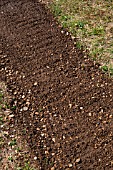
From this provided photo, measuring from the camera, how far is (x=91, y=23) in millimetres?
6695

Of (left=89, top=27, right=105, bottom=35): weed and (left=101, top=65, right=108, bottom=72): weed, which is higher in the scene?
(left=89, top=27, right=105, bottom=35): weed

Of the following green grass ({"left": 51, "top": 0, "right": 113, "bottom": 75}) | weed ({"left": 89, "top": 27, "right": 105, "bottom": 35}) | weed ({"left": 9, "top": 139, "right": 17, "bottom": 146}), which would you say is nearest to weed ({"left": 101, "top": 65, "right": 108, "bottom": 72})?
green grass ({"left": 51, "top": 0, "right": 113, "bottom": 75})

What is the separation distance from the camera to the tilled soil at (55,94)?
4.41m

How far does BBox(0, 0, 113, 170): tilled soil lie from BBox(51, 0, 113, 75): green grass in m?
0.19

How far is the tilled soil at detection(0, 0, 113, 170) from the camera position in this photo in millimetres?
4406

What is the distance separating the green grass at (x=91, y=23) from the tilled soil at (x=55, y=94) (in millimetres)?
194

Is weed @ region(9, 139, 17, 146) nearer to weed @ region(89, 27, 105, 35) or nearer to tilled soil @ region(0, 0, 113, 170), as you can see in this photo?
tilled soil @ region(0, 0, 113, 170)

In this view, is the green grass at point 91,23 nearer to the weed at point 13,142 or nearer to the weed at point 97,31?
the weed at point 97,31

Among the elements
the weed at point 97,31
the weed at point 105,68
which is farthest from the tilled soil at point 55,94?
the weed at point 97,31

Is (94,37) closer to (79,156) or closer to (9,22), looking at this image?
(9,22)

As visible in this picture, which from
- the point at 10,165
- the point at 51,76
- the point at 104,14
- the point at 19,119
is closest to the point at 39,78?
the point at 51,76

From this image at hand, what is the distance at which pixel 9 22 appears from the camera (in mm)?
6984

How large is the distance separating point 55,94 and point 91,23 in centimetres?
212

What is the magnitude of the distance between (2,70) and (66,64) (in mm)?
1117
